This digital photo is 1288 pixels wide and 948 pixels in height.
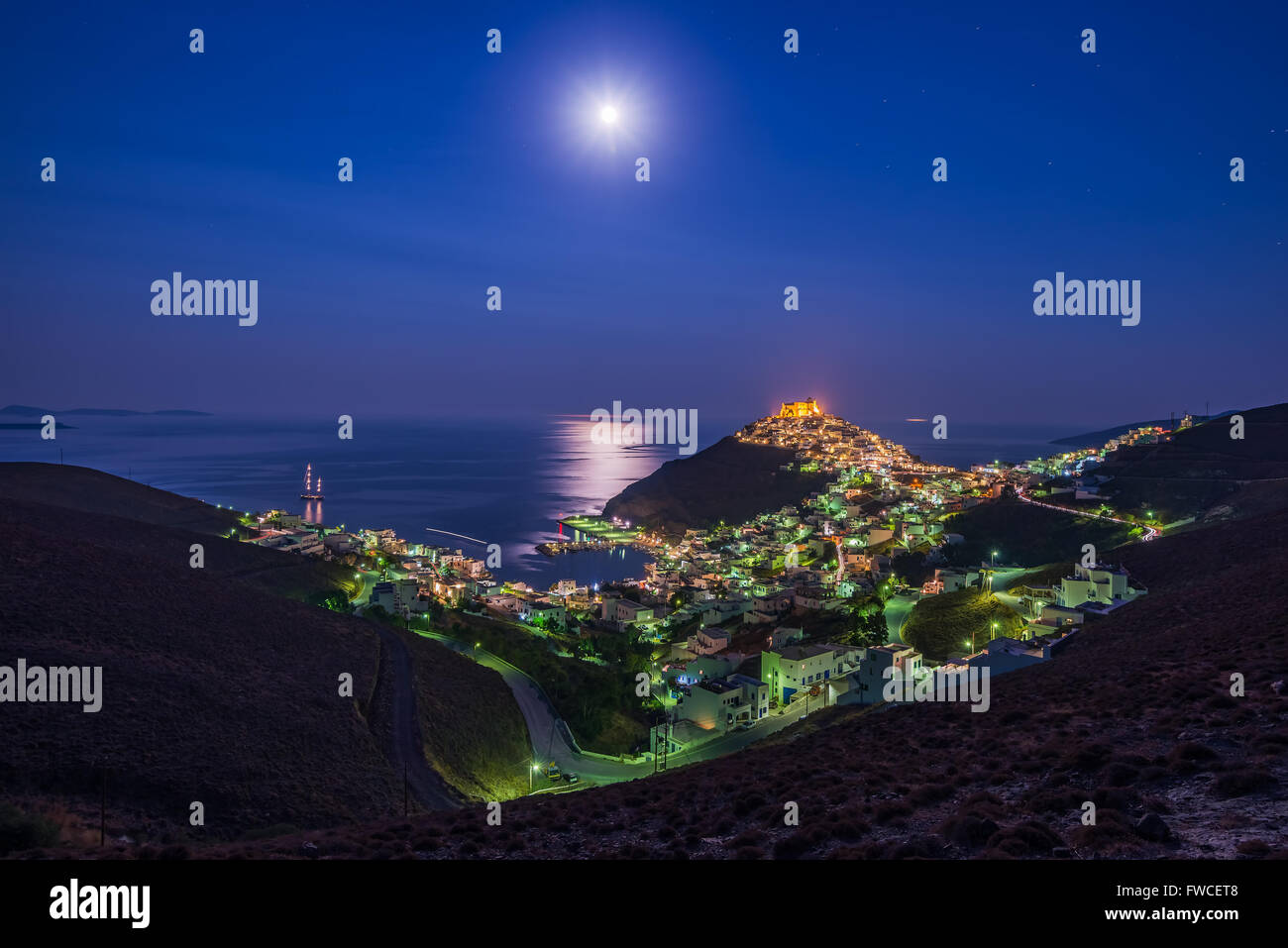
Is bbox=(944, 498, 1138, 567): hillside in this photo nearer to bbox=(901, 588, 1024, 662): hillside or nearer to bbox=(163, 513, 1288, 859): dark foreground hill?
bbox=(901, 588, 1024, 662): hillside

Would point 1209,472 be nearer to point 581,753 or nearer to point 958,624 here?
point 958,624

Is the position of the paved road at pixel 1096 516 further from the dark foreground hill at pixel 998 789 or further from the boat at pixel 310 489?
the boat at pixel 310 489

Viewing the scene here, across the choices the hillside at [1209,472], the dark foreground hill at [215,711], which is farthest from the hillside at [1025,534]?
the dark foreground hill at [215,711]

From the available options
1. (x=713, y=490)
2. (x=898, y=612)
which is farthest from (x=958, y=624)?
(x=713, y=490)

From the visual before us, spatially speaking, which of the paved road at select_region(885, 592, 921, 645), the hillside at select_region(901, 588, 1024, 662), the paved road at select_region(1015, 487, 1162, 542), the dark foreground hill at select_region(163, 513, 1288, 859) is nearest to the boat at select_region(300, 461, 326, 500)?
the paved road at select_region(885, 592, 921, 645)
